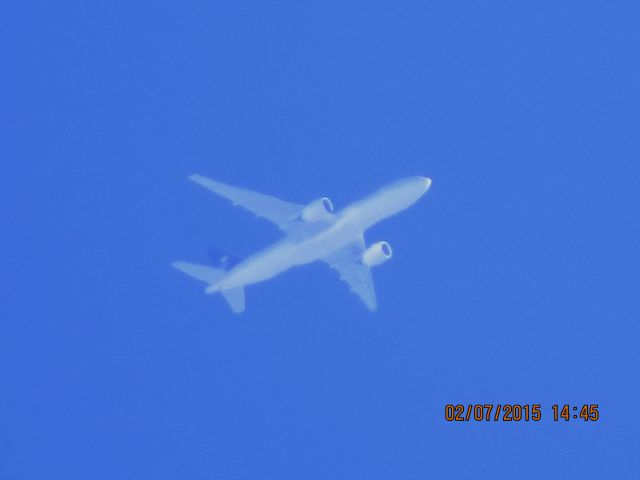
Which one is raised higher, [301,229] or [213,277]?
[301,229]

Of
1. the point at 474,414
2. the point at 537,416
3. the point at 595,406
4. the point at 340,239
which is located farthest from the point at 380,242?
the point at 595,406

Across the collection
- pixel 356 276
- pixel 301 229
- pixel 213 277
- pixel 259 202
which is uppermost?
pixel 356 276

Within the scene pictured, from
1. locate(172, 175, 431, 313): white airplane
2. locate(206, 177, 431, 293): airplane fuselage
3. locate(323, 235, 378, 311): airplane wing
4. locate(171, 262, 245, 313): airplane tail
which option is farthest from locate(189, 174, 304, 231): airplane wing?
locate(323, 235, 378, 311): airplane wing

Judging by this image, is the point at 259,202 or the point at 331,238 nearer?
the point at 331,238

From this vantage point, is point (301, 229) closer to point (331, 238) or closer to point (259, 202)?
point (331, 238)

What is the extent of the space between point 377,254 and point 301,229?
3.11 meters

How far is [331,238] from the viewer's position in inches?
1166

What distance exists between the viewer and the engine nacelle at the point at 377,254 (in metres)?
30.2

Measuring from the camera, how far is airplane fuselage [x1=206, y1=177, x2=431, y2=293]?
2844 centimetres

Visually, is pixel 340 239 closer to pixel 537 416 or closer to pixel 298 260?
pixel 298 260

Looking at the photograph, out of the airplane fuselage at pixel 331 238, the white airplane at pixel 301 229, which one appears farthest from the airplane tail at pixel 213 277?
the airplane fuselage at pixel 331 238

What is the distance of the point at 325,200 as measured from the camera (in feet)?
91.2

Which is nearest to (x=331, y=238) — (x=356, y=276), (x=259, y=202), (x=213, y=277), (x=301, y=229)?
(x=301, y=229)

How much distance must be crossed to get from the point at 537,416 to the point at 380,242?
39.0 feet
